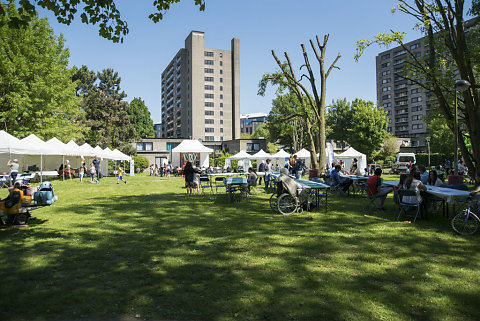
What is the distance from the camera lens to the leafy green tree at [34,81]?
912 inches

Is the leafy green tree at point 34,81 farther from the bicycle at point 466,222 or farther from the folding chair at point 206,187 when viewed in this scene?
the bicycle at point 466,222

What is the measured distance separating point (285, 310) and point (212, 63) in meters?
84.5

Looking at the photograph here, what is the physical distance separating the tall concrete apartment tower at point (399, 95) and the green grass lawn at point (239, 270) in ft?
275

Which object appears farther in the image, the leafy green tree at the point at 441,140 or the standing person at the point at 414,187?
the leafy green tree at the point at 441,140

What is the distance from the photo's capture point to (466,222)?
22.2ft

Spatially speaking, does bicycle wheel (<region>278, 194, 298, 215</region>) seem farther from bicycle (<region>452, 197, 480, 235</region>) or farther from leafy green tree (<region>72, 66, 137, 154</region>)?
leafy green tree (<region>72, 66, 137, 154</region>)

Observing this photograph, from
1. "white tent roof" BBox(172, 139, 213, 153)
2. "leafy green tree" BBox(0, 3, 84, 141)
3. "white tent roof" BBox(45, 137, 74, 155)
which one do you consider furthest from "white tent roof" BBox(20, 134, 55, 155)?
"white tent roof" BBox(172, 139, 213, 153)

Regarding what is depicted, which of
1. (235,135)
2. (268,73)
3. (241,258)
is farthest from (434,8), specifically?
(235,135)

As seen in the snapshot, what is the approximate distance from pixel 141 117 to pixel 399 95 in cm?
6736

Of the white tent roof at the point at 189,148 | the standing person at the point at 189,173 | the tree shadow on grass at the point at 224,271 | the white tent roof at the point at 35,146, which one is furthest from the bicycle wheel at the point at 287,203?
the white tent roof at the point at 189,148

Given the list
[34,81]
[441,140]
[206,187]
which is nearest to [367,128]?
[441,140]

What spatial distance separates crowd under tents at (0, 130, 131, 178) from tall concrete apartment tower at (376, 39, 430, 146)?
74129 millimetres

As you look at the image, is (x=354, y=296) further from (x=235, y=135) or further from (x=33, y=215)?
(x=235, y=135)

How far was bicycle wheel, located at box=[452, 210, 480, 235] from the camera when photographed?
22.1ft
